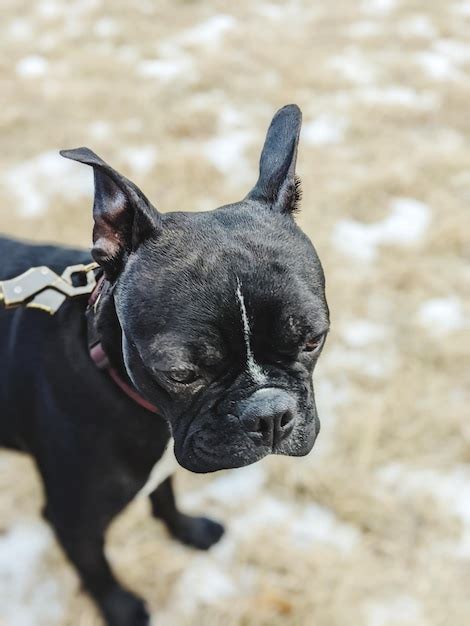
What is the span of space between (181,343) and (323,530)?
164 cm

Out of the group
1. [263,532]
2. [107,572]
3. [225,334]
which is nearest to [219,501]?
[263,532]

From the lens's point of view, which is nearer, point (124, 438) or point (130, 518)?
point (124, 438)

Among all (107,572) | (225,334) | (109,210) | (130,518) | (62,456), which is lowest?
(130,518)

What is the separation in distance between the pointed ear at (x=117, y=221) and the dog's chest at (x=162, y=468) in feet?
2.13

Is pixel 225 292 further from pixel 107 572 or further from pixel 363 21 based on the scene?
pixel 363 21

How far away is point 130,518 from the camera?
320 cm

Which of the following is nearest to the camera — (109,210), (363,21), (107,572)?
(109,210)

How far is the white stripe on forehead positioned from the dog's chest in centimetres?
48

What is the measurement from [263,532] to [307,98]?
12.2 ft

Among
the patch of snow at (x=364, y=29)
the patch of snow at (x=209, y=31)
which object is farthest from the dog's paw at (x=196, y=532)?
the patch of snow at (x=364, y=29)

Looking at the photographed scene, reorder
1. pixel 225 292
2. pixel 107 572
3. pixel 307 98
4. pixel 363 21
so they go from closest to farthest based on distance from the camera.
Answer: pixel 225 292 < pixel 107 572 < pixel 307 98 < pixel 363 21

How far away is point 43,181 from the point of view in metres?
4.84

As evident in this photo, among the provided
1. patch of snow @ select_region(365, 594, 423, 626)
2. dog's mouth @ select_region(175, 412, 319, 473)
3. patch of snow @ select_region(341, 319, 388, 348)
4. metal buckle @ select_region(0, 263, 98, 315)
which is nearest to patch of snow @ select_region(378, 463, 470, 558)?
patch of snow @ select_region(365, 594, 423, 626)

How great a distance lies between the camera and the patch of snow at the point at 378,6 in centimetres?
664
